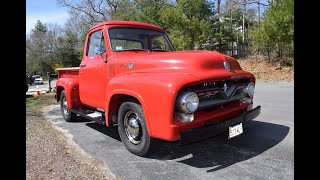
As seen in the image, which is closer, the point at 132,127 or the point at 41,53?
the point at 132,127

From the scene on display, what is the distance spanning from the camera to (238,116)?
4516mm

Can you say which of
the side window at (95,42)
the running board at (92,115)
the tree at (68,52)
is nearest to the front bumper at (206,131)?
the running board at (92,115)

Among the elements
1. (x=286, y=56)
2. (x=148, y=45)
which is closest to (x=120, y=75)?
(x=148, y=45)

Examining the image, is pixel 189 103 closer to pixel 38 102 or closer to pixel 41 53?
pixel 38 102

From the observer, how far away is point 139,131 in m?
4.68

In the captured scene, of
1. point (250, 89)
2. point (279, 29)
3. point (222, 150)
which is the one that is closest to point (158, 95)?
point (222, 150)

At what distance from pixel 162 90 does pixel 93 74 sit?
2.46m

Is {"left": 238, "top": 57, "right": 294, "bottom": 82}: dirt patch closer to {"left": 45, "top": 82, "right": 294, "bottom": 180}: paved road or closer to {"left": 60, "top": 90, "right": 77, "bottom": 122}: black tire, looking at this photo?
{"left": 45, "top": 82, "right": 294, "bottom": 180}: paved road

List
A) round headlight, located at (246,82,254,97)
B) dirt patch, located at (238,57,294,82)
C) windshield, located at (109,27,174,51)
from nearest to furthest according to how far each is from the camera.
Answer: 1. round headlight, located at (246,82,254,97)
2. windshield, located at (109,27,174,51)
3. dirt patch, located at (238,57,294,82)

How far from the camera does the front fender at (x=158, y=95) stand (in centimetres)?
391

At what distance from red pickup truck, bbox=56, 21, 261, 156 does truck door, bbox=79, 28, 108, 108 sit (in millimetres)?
18

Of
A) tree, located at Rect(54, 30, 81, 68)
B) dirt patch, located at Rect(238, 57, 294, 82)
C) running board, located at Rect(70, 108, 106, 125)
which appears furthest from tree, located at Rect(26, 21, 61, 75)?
running board, located at Rect(70, 108, 106, 125)

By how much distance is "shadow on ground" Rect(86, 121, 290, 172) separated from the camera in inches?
172

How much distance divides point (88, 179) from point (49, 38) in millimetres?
59380
